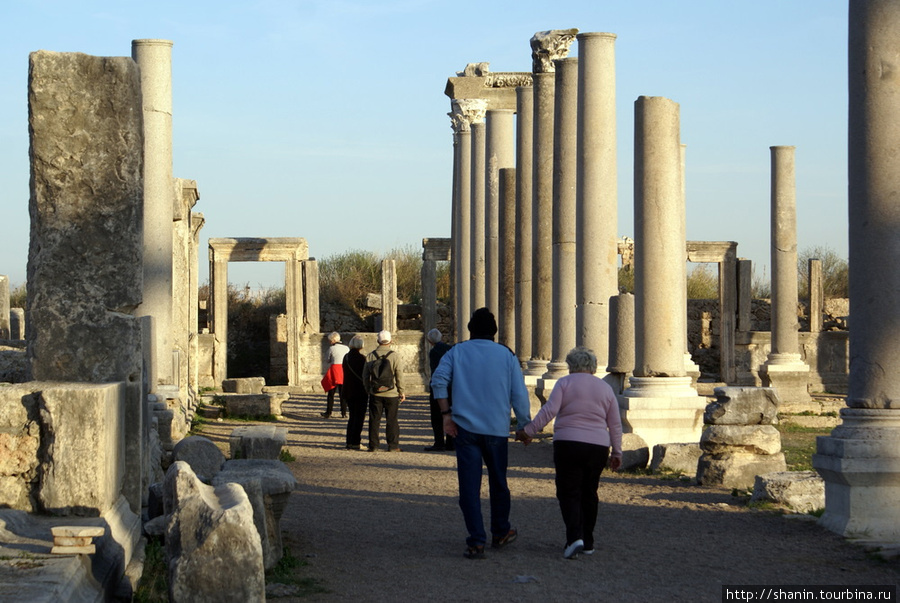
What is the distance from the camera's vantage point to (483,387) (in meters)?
7.47

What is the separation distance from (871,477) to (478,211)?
58.0 ft

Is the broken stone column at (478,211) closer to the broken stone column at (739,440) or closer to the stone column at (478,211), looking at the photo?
the stone column at (478,211)

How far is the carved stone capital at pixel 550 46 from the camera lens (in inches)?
698

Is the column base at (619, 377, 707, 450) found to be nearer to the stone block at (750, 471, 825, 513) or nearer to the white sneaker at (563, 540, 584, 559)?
the stone block at (750, 471, 825, 513)

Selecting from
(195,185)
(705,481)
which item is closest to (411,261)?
(195,185)

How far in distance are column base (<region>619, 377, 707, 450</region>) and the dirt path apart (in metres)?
1.25

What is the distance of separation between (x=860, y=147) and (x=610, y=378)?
255 inches

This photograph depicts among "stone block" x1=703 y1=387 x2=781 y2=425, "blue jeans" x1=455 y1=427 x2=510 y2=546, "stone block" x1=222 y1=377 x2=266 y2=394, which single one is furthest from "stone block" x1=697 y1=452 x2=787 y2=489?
"stone block" x1=222 y1=377 x2=266 y2=394

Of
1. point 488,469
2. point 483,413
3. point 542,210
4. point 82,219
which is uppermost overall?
point 542,210

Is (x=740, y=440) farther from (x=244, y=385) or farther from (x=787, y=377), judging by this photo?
(x=244, y=385)

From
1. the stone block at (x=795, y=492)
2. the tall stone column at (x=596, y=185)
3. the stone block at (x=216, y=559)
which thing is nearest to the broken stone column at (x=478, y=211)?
the tall stone column at (x=596, y=185)

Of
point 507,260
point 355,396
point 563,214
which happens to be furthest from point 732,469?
point 507,260

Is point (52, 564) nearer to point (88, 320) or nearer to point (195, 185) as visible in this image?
point (88, 320)

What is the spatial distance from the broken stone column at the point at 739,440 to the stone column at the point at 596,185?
4.31m
